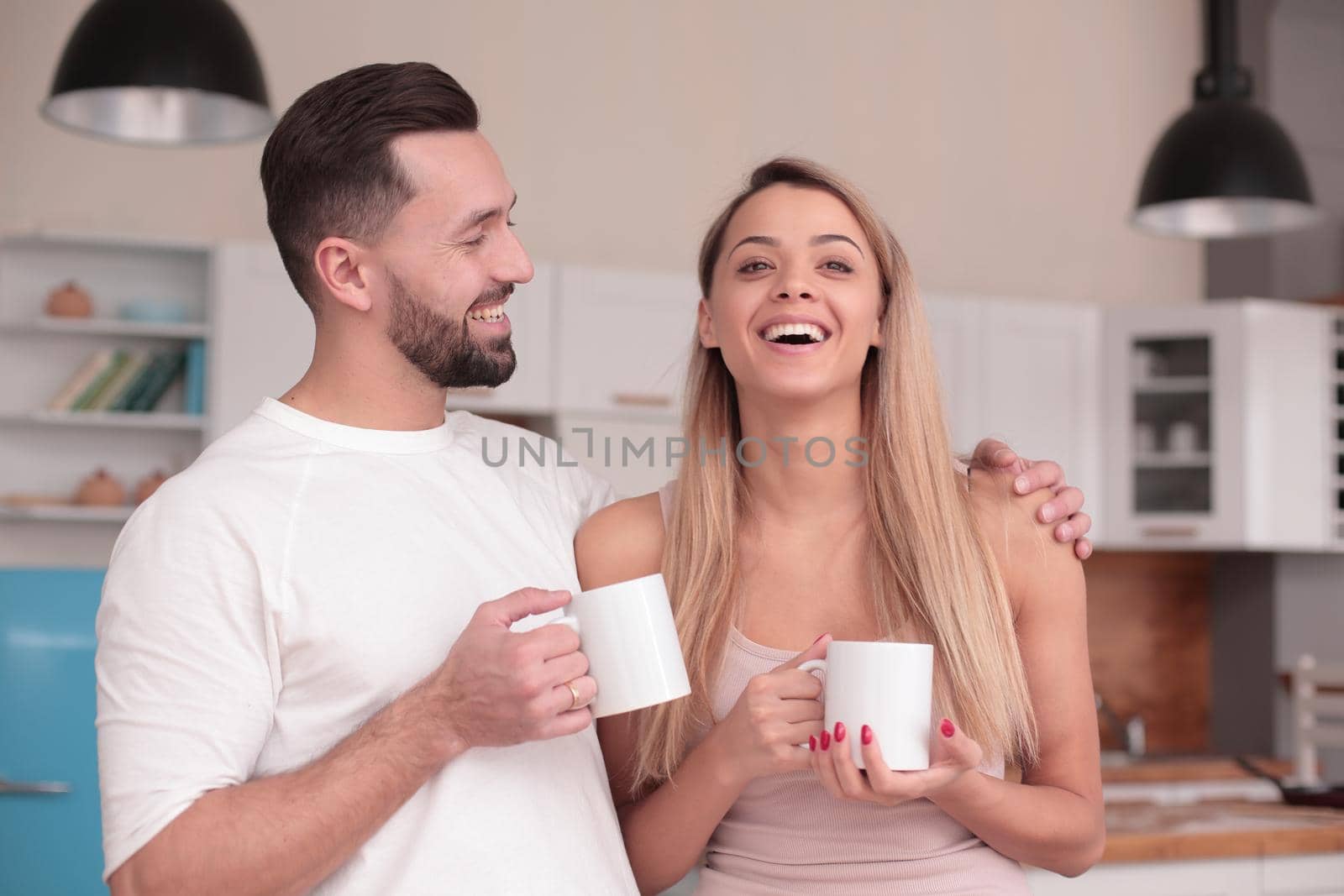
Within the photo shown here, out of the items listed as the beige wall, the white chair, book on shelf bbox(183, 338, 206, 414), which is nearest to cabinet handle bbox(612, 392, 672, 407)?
the beige wall

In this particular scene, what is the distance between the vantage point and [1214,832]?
8.79ft

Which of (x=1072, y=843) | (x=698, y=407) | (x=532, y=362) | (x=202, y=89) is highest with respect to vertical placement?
(x=202, y=89)

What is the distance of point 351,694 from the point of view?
130cm

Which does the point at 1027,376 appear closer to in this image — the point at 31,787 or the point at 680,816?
the point at 31,787

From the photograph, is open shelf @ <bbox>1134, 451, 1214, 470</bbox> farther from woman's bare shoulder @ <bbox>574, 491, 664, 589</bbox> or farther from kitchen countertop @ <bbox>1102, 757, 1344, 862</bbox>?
woman's bare shoulder @ <bbox>574, 491, 664, 589</bbox>

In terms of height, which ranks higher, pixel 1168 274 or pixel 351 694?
pixel 1168 274

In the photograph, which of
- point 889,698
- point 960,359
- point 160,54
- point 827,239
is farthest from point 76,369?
point 889,698

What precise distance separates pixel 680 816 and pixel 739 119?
12.5ft

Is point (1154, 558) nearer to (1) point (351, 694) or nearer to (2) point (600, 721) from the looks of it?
(2) point (600, 721)

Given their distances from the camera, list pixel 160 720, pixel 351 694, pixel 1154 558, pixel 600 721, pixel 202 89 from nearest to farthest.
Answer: pixel 160 720
pixel 351 694
pixel 600 721
pixel 202 89
pixel 1154 558

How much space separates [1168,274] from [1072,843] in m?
4.33

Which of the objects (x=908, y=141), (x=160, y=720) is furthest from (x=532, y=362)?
(x=160, y=720)

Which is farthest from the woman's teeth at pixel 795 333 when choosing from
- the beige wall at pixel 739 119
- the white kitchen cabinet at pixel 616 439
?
the beige wall at pixel 739 119

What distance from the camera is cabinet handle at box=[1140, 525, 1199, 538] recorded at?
15.3 feet
